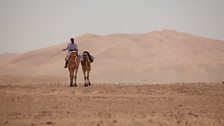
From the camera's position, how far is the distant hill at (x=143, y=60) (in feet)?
174

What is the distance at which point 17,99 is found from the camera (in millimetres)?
16219

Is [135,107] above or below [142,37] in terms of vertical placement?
below

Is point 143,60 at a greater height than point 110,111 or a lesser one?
greater

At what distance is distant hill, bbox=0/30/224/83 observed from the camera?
5297 centimetres

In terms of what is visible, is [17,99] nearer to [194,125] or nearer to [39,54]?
[194,125]

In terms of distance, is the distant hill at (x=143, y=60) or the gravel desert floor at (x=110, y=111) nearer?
the gravel desert floor at (x=110, y=111)

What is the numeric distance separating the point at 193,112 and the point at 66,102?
4.38 meters

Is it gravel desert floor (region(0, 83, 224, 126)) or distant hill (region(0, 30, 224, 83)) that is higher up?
distant hill (region(0, 30, 224, 83))

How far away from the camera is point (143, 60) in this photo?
69562mm

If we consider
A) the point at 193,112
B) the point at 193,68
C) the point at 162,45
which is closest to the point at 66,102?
the point at 193,112

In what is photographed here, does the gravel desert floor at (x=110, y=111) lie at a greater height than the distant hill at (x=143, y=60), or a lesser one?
lesser

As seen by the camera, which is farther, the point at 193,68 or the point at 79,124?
the point at 193,68

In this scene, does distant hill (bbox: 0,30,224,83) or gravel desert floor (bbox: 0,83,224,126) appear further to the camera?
distant hill (bbox: 0,30,224,83)

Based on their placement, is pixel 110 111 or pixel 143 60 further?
pixel 143 60
